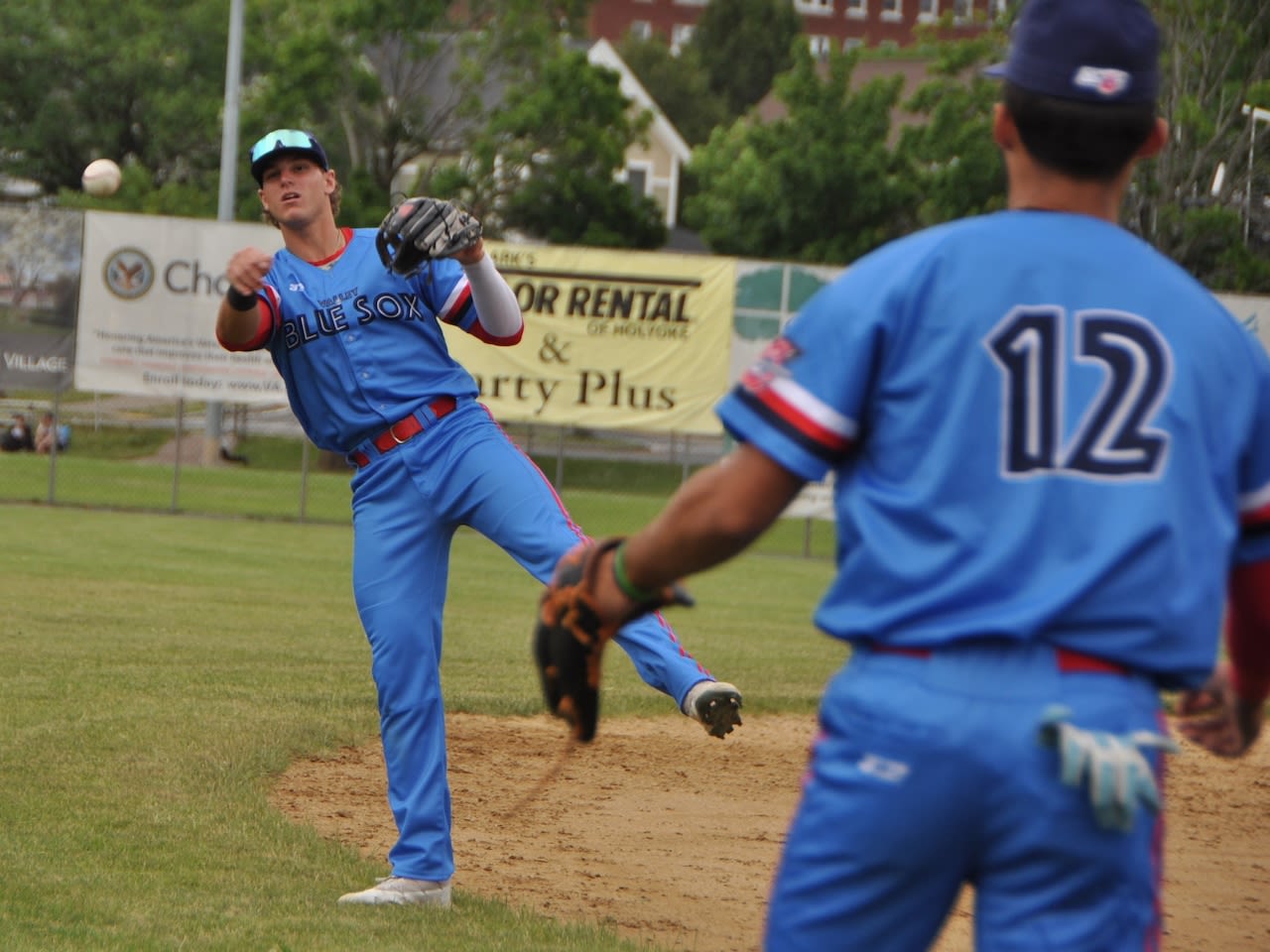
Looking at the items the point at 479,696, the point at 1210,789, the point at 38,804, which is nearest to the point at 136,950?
the point at 38,804

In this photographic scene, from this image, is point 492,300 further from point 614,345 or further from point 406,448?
point 614,345

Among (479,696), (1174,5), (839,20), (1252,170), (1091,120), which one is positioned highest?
(839,20)

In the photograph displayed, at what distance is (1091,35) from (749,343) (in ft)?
53.5

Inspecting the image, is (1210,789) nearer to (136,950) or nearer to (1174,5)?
(136,950)

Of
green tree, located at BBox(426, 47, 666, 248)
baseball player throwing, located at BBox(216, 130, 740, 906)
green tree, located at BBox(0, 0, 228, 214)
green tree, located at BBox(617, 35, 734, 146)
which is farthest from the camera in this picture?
green tree, located at BBox(617, 35, 734, 146)

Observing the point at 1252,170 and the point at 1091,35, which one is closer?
the point at 1091,35

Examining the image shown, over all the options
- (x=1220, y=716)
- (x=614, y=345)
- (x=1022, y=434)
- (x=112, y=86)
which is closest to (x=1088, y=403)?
(x=1022, y=434)

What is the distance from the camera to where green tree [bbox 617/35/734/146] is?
7275 centimetres

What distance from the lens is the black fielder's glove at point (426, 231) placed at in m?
4.36

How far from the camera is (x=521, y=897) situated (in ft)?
16.5

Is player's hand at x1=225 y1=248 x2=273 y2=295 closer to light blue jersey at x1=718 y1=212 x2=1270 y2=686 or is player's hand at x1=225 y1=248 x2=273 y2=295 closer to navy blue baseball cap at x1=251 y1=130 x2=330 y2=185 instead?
navy blue baseball cap at x1=251 y1=130 x2=330 y2=185

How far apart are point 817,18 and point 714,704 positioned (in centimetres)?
8477

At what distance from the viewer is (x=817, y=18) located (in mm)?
85625

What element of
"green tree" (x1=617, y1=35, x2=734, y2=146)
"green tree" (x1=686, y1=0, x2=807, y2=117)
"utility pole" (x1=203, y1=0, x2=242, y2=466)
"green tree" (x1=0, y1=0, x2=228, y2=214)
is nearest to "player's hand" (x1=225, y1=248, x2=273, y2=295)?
"utility pole" (x1=203, y1=0, x2=242, y2=466)
